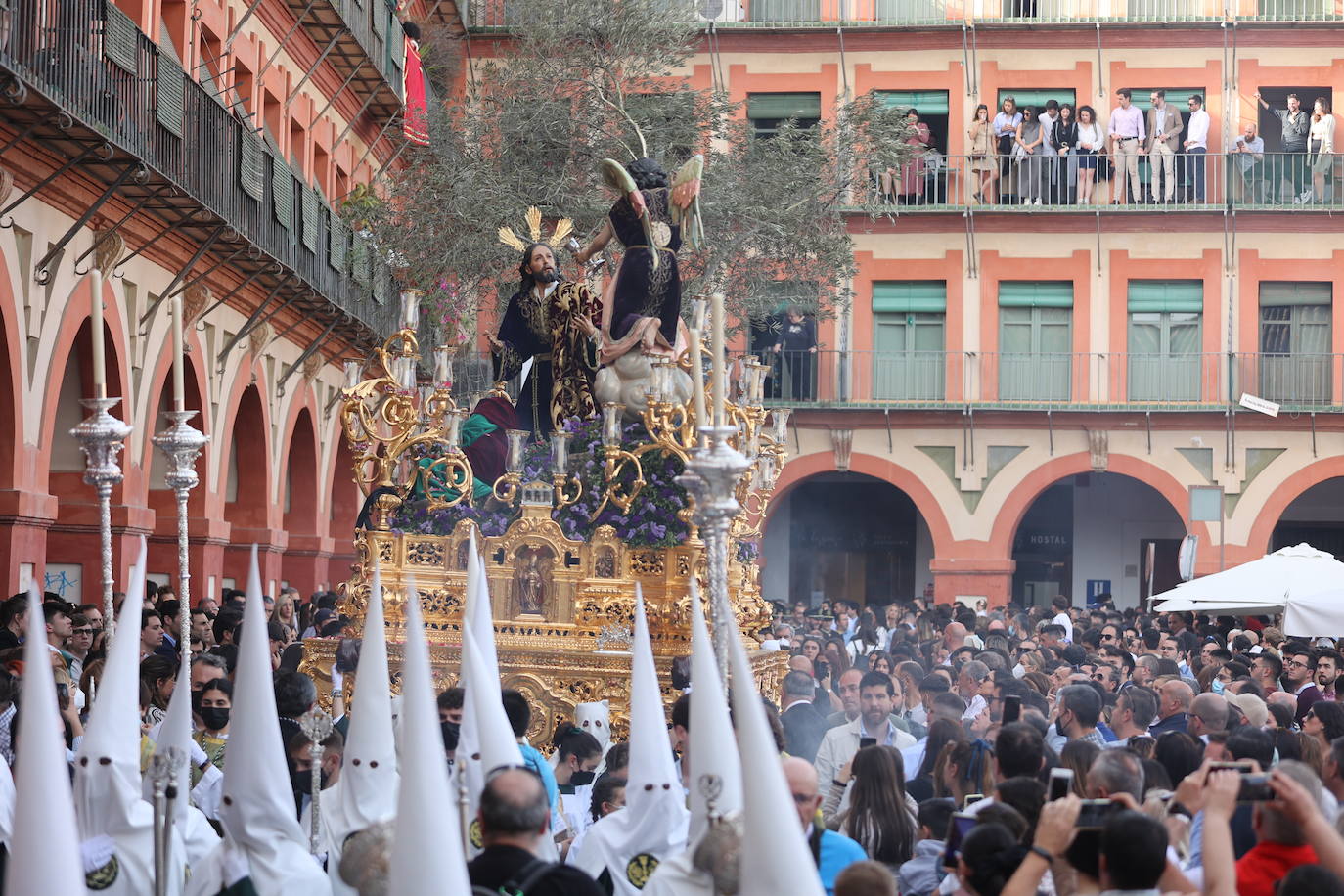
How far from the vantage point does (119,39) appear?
16188mm

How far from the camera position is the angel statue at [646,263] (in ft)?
37.7

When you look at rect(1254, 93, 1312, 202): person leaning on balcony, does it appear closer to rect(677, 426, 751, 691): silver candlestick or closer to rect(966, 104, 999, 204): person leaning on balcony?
rect(966, 104, 999, 204): person leaning on balcony

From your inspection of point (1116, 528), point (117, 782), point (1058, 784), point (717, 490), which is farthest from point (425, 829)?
point (1116, 528)

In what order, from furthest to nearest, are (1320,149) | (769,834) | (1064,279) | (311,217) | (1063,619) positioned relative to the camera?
(1064,279) → (1320,149) → (311,217) → (1063,619) → (769,834)

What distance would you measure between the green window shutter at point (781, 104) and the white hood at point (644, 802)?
2766 centimetres

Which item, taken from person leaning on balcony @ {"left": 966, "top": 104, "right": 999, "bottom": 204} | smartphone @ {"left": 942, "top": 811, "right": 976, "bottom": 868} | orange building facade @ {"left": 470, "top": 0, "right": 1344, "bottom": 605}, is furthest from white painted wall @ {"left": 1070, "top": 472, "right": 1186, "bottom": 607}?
smartphone @ {"left": 942, "top": 811, "right": 976, "bottom": 868}

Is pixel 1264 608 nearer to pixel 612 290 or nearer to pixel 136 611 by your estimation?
pixel 612 290

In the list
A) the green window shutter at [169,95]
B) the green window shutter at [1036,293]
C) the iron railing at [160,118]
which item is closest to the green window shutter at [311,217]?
the iron railing at [160,118]

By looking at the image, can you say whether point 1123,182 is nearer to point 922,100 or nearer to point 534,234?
point 922,100

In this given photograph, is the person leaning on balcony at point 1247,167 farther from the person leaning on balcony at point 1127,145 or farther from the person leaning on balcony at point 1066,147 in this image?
the person leaning on balcony at point 1066,147

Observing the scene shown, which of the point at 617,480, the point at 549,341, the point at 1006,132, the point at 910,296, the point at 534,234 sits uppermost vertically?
the point at 1006,132

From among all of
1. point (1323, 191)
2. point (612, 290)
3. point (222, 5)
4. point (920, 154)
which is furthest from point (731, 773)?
point (1323, 191)

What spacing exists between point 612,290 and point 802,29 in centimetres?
2290

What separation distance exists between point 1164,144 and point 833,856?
28128 mm
